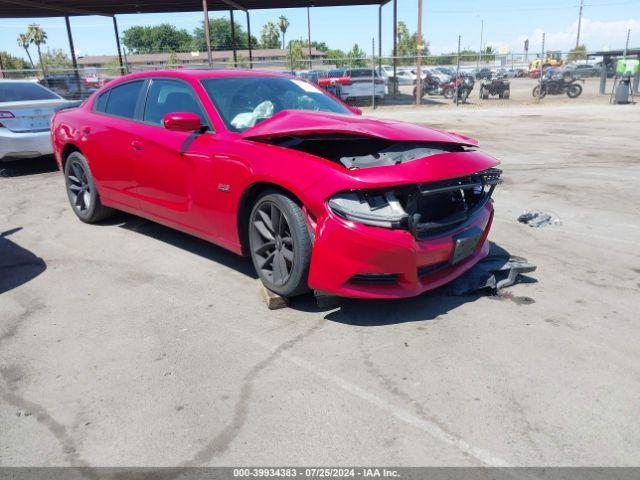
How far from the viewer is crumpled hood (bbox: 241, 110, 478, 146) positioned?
11.0 feet

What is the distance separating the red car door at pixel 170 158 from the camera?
4.09 metres

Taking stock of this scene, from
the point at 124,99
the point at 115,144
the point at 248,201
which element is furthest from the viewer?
the point at 124,99

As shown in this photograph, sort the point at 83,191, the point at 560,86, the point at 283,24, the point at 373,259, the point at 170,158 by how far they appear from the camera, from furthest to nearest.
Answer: the point at 283,24 < the point at 560,86 < the point at 83,191 < the point at 170,158 < the point at 373,259

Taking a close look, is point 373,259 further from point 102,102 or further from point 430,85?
point 430,85

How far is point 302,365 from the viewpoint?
295 cm

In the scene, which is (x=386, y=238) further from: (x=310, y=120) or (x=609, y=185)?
(x=609, y=185)

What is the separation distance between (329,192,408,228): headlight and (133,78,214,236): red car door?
1.29 m

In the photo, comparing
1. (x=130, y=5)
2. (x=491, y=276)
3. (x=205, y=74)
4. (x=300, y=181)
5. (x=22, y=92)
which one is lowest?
(x=491, y=276)

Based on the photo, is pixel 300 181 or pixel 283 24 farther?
pixel 283 24

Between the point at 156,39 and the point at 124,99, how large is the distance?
394ft

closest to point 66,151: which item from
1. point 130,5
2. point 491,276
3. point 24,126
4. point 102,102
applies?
point 102,102

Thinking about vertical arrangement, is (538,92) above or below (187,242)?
above

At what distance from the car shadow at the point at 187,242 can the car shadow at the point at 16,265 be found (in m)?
1.00

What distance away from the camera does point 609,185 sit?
7203mm
